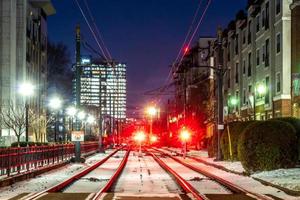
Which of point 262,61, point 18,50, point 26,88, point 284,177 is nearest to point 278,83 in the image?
point 262,61

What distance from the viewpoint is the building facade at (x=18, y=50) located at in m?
69.1

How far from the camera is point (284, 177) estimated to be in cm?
2241

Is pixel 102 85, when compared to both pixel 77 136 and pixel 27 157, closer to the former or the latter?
pixel 77 136

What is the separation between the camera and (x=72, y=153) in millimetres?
47312

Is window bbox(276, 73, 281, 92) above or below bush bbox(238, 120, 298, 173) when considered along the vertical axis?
above

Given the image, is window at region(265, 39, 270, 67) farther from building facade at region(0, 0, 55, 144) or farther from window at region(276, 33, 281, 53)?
building facade at region(0, 0, 55, 144)

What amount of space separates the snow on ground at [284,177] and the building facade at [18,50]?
4680cm

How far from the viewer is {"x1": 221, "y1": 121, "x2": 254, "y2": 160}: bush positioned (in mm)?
34250

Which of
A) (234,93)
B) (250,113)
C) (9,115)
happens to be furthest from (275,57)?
(9,115)

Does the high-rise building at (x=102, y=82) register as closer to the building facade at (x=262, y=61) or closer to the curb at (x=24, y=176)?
the building facade at (x=262, y=61)

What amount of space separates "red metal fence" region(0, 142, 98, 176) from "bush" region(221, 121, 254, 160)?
10209 millimetres

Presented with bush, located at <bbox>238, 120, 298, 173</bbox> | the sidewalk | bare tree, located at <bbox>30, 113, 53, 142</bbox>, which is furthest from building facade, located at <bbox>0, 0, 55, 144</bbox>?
the sidewalk

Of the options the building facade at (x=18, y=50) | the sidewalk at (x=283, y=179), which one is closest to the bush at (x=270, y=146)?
the sidewalk at (x=283, y=179)

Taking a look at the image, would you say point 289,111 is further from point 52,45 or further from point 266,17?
point 52,45
